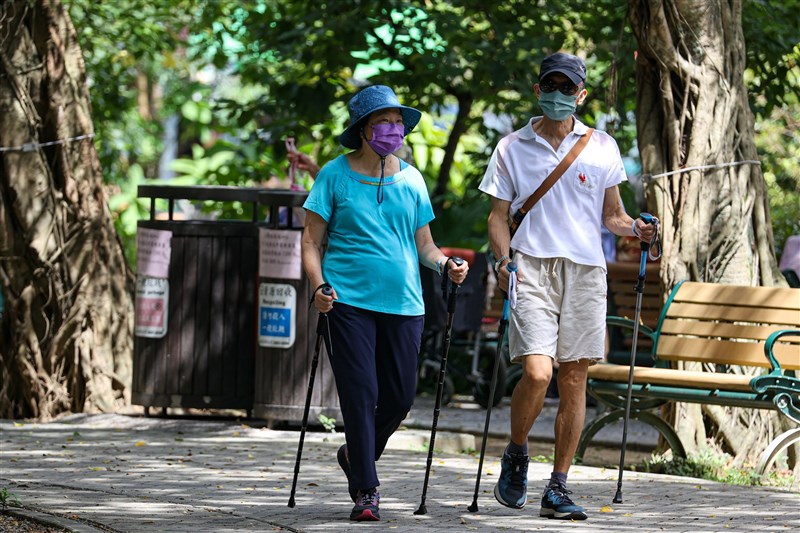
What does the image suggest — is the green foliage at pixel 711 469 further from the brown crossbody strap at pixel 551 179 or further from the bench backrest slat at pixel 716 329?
the brown crossbody strap at pixel 551 179

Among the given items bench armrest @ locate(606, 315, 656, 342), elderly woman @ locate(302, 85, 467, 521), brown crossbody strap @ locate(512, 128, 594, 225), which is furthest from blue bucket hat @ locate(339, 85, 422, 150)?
bench armrest @ locate(606, 315, 656, 342)

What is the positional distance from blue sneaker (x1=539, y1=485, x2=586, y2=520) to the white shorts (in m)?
0.61

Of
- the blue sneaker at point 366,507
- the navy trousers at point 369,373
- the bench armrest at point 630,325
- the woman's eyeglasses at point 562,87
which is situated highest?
the woman's eyeglasses at point 562,87

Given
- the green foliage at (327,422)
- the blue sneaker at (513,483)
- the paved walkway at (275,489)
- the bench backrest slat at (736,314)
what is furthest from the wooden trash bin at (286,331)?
the blue sneaker at (513,483)

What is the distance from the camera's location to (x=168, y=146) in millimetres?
40219

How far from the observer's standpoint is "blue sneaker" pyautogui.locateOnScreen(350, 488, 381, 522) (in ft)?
21.9

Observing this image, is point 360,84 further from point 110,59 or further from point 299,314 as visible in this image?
point 299,314

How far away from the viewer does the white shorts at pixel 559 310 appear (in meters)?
7.00

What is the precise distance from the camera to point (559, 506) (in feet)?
22.7

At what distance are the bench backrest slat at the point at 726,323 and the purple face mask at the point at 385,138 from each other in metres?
3.20

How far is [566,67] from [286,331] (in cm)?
408

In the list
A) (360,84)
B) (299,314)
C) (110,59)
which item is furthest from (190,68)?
(299,314)

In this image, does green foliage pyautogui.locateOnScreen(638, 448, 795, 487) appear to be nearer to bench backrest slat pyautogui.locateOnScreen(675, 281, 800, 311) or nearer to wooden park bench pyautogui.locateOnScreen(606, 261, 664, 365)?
bench backrest slat pyautogui.locateOnScreen(675, 281, 800, 311)

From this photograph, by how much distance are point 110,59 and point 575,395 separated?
13.1 metres
